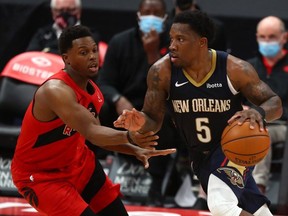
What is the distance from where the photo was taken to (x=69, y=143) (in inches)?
205

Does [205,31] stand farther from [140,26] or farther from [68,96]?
[140,26]

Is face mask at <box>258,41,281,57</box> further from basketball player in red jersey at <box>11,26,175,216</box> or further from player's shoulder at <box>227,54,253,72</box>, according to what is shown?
basketball player in red jersey at <box>11,26,175,216</box>

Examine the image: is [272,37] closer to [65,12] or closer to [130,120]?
[65,12]

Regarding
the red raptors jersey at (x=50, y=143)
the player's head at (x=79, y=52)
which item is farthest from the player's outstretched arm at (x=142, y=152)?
the player's head at (x=79, y=52)

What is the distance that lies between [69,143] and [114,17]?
435cm

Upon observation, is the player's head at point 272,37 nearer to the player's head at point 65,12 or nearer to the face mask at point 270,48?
the face mask at point 270,48

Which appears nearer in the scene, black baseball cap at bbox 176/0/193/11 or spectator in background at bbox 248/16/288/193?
spectator in background at bbox 248/16/288/193

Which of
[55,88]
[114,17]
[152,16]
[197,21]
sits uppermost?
[197,21]

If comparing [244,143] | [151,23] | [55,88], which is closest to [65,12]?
[151,23]

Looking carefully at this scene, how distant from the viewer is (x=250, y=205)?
5.39m

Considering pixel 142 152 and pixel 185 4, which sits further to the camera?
pixel 185 4

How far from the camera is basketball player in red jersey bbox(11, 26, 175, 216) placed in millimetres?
4941

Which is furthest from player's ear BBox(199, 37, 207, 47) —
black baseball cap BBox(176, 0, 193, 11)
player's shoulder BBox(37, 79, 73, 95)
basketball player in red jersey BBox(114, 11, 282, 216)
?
black baseball cap BBox(176, 0, 193, 11)

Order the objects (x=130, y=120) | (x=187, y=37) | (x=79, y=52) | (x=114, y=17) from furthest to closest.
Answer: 1. (x=114, y=17)
2. (x=187, y=37)
3. (x=79, y=52)
4. (x=130, y=120)
